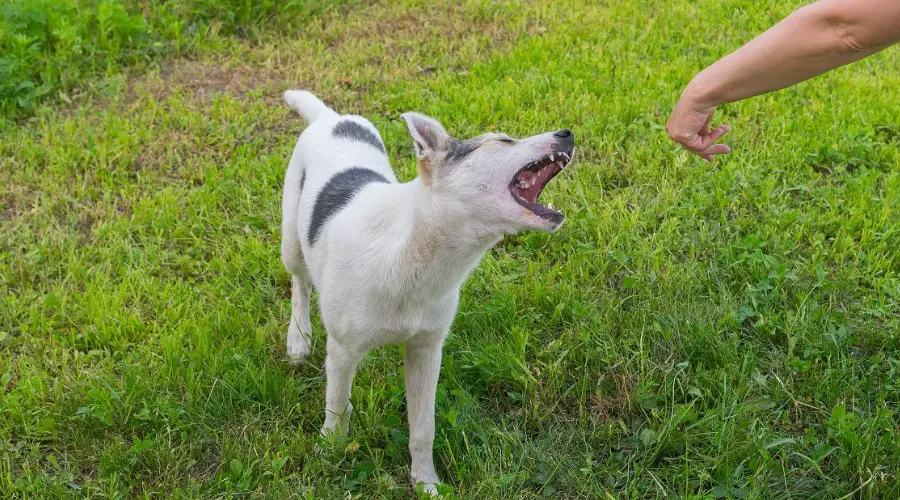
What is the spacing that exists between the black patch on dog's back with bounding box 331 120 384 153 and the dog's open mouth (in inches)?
47.8

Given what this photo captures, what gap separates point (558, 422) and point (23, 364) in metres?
2.50

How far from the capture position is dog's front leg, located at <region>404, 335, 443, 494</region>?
3.13 meters

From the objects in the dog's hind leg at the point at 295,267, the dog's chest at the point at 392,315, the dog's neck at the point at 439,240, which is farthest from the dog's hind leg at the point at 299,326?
the dog's neck at the point at 439,240

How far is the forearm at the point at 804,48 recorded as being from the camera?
2.27 meters

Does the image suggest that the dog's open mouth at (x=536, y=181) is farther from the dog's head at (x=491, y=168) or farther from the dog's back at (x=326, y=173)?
the dog's back at (x=326, y=173)

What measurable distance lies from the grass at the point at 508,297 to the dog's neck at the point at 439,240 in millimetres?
741

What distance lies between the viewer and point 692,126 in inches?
110

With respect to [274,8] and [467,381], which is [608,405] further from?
[274,8]

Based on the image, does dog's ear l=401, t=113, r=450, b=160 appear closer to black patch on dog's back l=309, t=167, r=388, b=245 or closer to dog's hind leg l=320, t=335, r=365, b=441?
black patch on dog's back l=309, t=167, r=388, b=245

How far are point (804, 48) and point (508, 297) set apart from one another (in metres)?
1.92

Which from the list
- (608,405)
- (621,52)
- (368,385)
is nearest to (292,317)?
(368,385)

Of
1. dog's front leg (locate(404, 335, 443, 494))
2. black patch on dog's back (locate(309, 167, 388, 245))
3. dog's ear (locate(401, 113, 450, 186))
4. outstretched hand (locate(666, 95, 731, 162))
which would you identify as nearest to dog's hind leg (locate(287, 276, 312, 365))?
black patch on dog's back (locate(309, 167, 388, 245))

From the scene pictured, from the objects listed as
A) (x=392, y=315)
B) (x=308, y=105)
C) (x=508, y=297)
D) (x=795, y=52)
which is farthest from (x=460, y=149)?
(x=308, y=105)

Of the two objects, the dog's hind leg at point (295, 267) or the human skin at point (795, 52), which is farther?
the dog's hind leg at point (295, 267)
